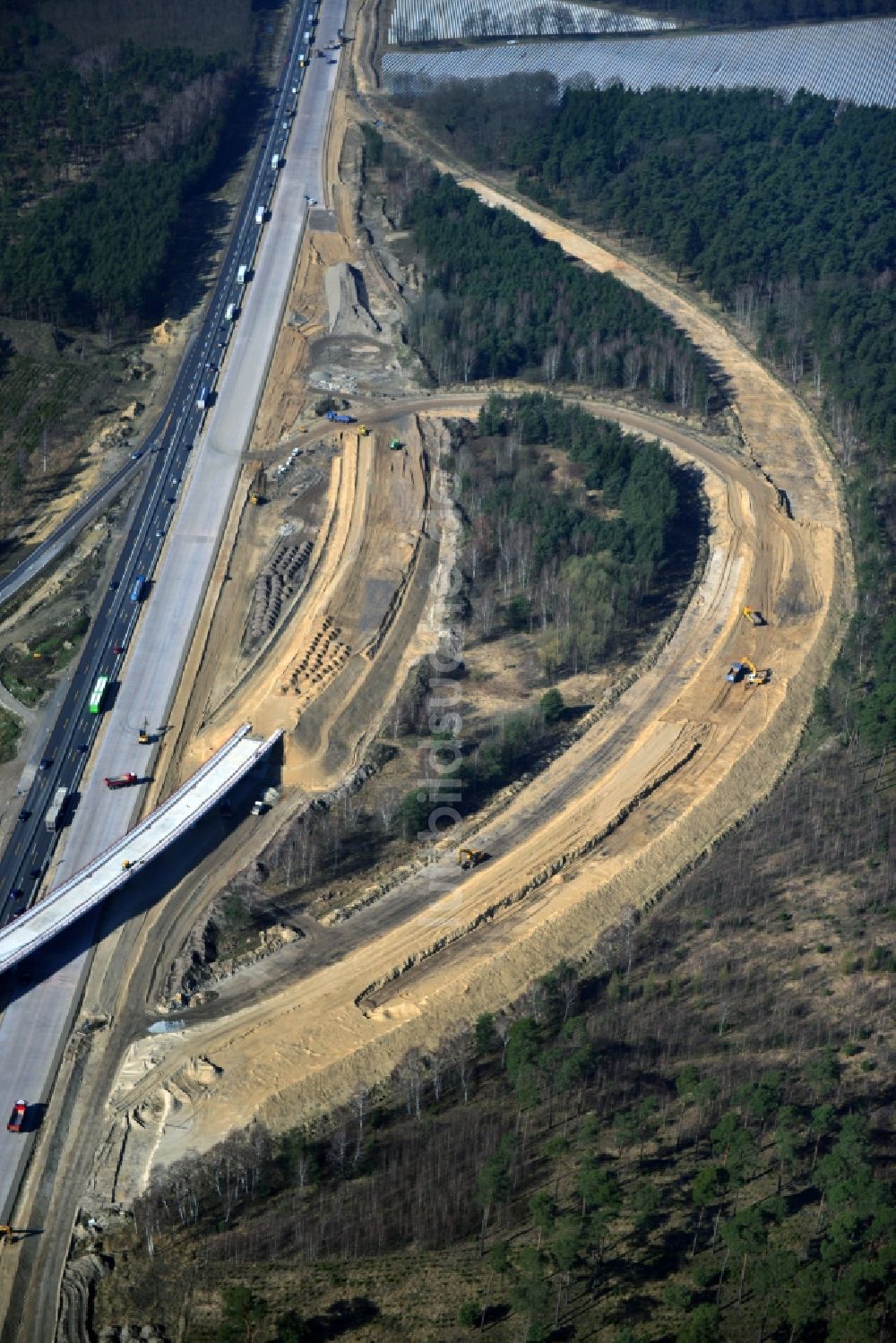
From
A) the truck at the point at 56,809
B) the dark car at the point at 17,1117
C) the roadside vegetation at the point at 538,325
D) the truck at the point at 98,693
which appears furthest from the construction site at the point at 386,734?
the truck at the point at 98,693

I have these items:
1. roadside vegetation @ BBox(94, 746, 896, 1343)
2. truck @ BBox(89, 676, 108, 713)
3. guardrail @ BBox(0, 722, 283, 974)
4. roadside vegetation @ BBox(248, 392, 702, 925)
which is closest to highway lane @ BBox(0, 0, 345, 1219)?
truck @ BBox(89, 676, 108, 713)

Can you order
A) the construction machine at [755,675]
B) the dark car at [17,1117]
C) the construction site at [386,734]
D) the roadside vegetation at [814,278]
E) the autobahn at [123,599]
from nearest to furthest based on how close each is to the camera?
1. the dark car at [17,1117]
2. the construction site at [386,734]
3. the autobahn at [123,599]
4. the construction machine at [755,675]
5. the roadside vegetation at [814,278]

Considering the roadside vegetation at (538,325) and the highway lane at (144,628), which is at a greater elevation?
the roadside vegetation at (538,325)

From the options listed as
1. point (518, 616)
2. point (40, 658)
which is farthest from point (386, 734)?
point (40, 658)

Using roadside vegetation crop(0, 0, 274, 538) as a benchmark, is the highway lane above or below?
below

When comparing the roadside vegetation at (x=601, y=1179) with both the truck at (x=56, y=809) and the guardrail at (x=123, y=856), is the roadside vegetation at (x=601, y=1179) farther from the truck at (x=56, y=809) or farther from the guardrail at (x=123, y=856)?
the truck at (x=56, y=809)

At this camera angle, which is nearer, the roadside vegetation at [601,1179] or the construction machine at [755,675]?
the roadside vegetation at [601,1179]

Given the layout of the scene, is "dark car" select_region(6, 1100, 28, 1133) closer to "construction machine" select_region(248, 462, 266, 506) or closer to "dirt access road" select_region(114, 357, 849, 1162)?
"dirt access road" select_region(114, 357, 849, 1162)
